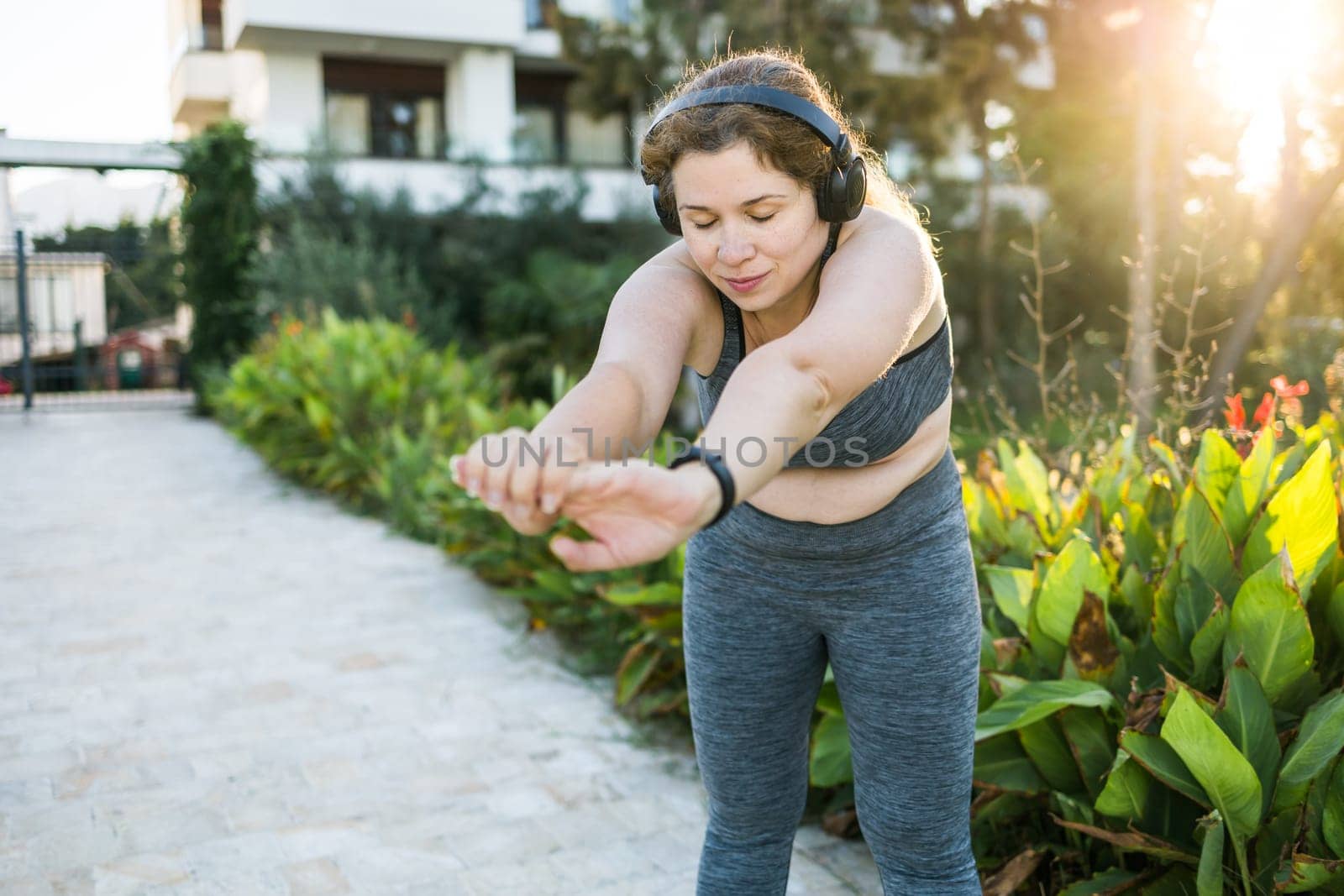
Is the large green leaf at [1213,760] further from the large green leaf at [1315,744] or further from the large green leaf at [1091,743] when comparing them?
the large green leaf at [1091,743]

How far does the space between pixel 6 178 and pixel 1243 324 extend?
57.4ft

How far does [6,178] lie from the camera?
57.4 ft

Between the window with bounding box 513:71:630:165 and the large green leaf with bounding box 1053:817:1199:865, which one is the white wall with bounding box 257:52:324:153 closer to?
the window with bounding box 513:71:630:165

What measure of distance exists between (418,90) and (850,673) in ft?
75.5

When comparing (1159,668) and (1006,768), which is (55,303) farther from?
(1159,668)

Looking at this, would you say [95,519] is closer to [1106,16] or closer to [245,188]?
[245,188]

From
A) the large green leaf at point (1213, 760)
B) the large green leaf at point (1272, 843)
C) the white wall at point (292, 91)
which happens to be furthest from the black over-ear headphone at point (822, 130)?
the white wall at point (292, 91)

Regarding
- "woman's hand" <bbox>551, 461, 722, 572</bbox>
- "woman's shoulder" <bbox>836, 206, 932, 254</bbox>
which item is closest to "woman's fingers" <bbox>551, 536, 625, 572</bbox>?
"woman's hand" <bbox>551, 461, 722, 572</bbox>

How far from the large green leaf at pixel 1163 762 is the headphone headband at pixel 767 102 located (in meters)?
1.33

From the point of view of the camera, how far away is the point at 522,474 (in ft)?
4.01

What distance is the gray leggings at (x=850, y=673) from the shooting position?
1.82 metres

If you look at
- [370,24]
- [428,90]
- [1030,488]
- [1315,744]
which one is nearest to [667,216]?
[1315,744]

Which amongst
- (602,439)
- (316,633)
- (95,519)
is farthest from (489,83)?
(602,439)

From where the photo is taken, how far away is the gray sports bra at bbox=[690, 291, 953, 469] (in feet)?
5.60
